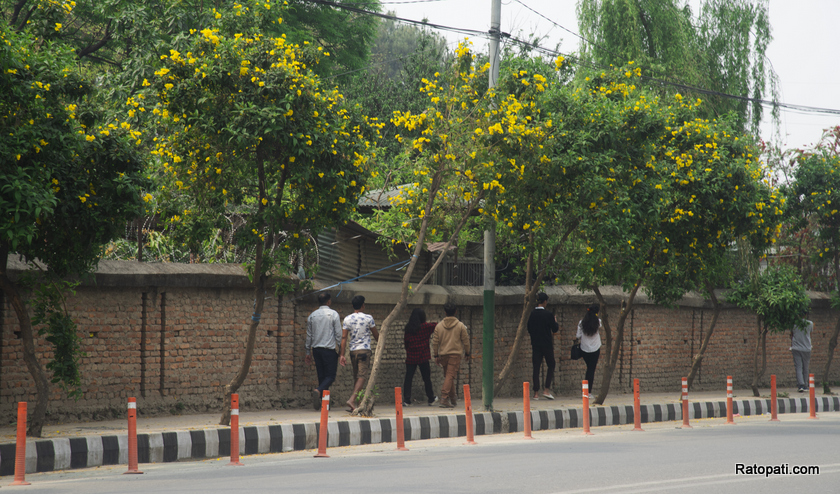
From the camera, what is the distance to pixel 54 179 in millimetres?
9203

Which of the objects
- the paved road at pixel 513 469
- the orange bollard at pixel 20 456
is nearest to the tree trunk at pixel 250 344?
the paved road at pixel 513 469

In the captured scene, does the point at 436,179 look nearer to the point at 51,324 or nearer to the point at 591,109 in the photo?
the point at 591,109

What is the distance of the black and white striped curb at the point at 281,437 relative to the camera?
30.2ft

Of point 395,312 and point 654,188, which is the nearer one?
point 395,312

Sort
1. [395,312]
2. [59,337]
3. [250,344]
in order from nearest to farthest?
[59,337] < [250,344] < [395,312]

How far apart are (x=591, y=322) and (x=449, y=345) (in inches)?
133

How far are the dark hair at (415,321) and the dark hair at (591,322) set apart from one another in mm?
3589

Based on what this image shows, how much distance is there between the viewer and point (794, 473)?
28.2ft

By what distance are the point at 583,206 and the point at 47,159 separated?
27.0 ft

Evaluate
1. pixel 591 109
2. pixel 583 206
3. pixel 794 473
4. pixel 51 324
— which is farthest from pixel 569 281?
pixel 51 324

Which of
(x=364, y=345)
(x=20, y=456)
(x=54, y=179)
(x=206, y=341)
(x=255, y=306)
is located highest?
(x=54, y=179)

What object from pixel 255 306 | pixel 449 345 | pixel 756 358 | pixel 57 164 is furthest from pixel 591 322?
pixel 57 164

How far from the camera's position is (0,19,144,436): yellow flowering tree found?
8.66 metres

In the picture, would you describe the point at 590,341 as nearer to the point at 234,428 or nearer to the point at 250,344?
the point at 250,344
